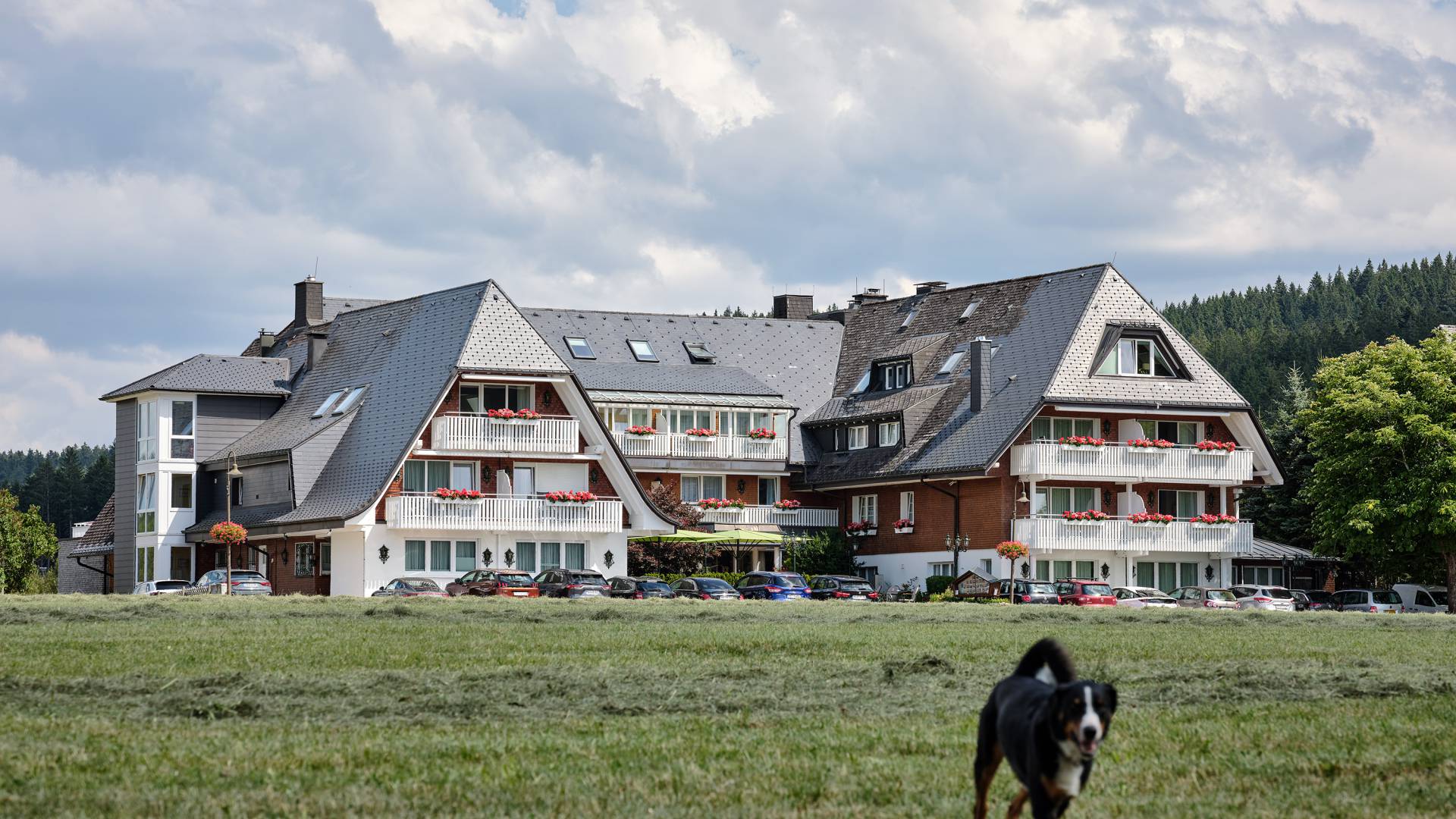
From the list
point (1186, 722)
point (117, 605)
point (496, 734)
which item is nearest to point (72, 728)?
point (496, 734)

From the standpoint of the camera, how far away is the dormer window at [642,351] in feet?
239

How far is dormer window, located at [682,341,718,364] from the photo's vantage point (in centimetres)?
7388

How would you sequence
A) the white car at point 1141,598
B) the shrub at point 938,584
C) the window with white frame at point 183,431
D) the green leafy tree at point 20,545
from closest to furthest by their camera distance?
the white car at point 1141,598, the shrub at point 938,584, the window with white frame at point 183,431, the green leafy tree at point 20,545

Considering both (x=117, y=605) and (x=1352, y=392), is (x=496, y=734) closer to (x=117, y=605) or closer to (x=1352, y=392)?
(x=117, y=605)

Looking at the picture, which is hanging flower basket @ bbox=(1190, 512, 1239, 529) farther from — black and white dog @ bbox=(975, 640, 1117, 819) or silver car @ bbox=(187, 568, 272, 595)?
black and white dog @ bbox=(975, 640, 1117, 819)

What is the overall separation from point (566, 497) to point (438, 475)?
4.27 meters

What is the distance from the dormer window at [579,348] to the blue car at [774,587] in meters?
16.0

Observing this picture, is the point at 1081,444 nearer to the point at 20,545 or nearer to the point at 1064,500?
the point at 1064,500

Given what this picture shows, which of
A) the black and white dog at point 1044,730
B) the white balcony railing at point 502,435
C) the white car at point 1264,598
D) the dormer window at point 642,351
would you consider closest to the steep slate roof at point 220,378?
the white balcony railing at point 502,435

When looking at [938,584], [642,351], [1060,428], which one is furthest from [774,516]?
[1060,428]

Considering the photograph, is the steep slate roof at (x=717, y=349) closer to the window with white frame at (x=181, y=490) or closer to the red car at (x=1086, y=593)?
the window with white frame at (x=181, y=490)

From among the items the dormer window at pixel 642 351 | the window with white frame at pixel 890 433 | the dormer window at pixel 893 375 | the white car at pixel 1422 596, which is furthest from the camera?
the dormer window at pixel 642 351

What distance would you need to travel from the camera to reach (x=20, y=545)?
85500 millimetres

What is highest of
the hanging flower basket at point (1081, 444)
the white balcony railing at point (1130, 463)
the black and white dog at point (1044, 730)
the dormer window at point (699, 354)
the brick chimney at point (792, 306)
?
the brick chimney at point (792, 306)
